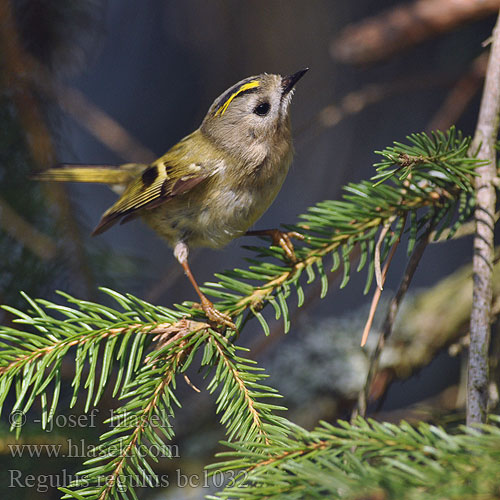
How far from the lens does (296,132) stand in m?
1.36

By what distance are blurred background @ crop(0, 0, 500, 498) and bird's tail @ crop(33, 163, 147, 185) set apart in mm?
54

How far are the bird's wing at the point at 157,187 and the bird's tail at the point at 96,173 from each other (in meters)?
0.14

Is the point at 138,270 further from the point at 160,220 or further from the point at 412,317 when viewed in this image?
the point at 412,317

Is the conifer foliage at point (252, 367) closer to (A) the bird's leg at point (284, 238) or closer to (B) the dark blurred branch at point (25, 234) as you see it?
(A) the bird's leg at point (284, 238)

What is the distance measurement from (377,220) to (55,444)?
0.71 metres

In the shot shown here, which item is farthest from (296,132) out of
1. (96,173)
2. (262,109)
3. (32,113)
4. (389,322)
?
(389,322)

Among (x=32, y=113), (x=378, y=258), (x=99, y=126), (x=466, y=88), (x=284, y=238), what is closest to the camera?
(x=378, y=258)

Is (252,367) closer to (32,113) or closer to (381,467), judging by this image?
(381,467)

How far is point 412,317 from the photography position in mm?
1354

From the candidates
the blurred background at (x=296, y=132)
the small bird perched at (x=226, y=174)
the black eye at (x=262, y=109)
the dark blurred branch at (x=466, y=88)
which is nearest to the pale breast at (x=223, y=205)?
the small bird perched at (x=226, y=174)

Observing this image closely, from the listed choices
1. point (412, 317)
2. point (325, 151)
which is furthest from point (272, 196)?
point (325, 151)

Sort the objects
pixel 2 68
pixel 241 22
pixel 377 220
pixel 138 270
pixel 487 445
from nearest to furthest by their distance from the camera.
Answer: pixel 487 445 → pixel 377 220 → pixel 2 68 → pixel 138 270 → pixel 241 22

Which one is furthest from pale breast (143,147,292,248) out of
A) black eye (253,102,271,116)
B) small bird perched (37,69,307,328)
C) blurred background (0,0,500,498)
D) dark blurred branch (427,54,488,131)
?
dark blurred branch (427,54,488,131)

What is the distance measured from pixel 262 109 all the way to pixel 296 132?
0.92 feet
